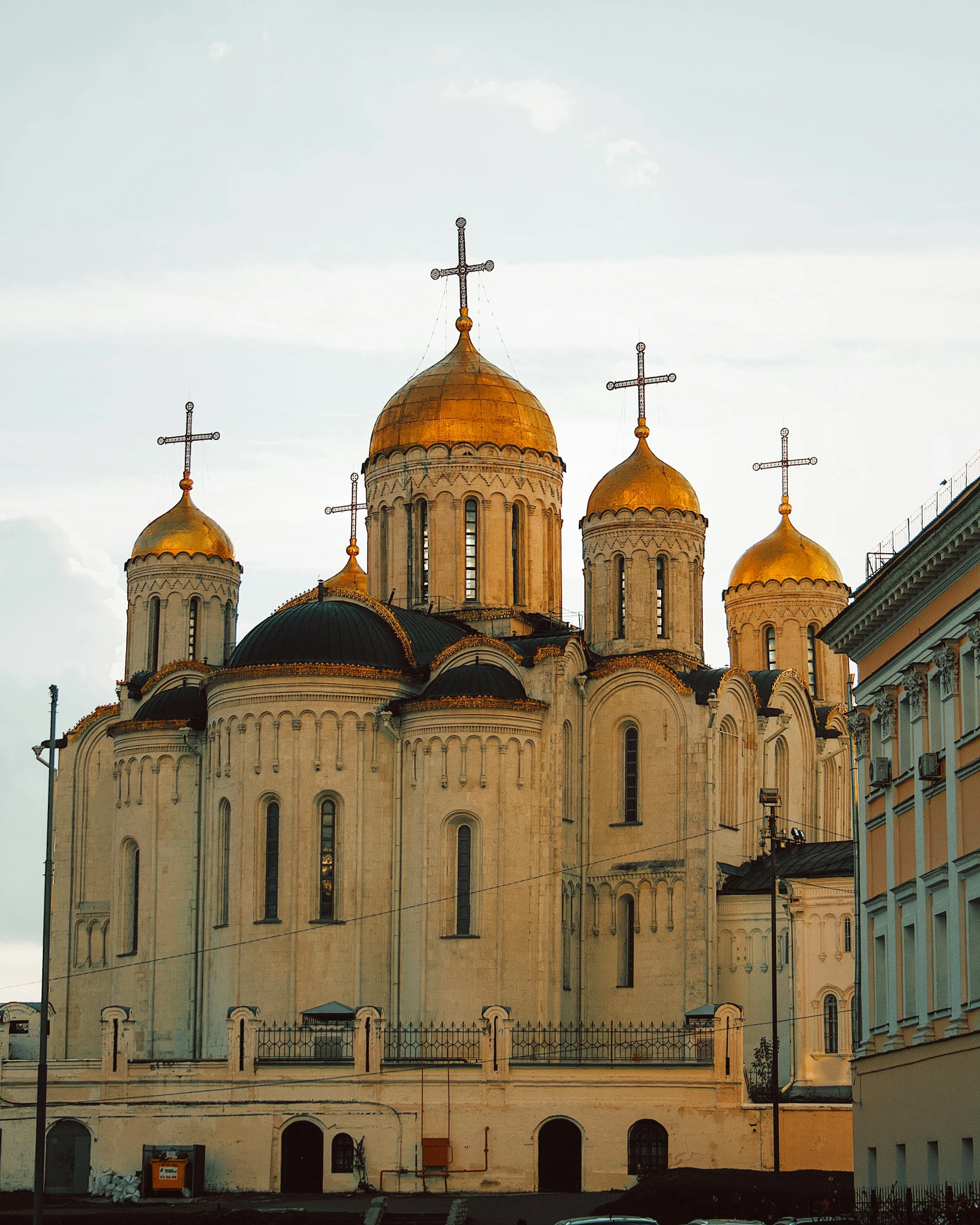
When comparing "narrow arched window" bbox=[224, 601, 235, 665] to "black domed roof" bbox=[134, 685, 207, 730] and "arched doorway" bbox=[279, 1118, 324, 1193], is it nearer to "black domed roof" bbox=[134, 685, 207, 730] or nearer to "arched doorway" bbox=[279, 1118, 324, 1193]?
"black domed roof" bbox=[134, 685, 207, 730]

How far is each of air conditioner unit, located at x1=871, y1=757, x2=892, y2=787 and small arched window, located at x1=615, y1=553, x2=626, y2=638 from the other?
22.1 meters

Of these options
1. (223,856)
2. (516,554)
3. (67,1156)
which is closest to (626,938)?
(223,856)

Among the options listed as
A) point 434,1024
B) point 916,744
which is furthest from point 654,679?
point 916,744

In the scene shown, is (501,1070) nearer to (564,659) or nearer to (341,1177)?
(341,1177)

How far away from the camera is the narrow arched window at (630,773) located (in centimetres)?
4853

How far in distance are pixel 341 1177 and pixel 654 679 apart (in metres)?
14.4

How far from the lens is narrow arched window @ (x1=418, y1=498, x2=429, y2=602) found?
52344 millimetres

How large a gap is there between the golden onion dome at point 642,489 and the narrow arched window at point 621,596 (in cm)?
132

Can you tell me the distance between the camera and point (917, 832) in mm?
27141

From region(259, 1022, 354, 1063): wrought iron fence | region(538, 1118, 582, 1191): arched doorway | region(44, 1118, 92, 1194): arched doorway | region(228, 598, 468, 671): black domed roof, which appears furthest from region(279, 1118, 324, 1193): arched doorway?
region(228, 598, 468, 671): black domed roof

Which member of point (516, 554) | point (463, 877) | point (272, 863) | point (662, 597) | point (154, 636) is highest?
point (516, 554)

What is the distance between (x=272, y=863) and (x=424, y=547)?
10.2m

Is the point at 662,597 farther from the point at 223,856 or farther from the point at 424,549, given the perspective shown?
the point at 223,856

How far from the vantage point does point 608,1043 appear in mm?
46750
